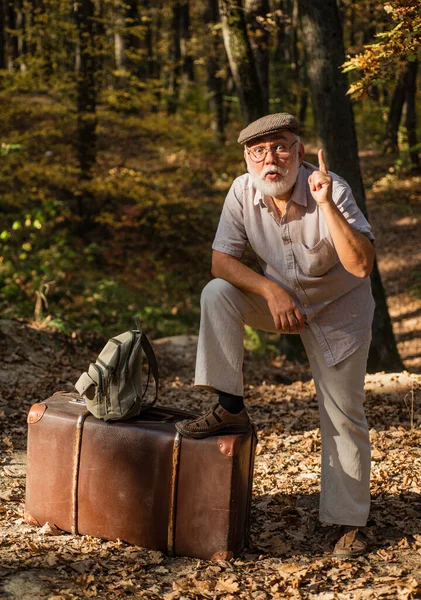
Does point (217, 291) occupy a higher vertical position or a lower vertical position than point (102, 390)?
higher

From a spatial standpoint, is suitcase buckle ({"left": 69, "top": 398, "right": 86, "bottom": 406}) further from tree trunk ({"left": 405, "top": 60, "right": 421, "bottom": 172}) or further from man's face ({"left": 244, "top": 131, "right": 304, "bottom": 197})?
tree trunk ({"left": 405, "top": 60, "right": 421, "bottom": 172})

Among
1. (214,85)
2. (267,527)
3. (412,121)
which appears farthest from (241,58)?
(412,121)

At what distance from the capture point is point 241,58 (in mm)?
9461

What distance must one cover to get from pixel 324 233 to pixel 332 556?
1739 mm

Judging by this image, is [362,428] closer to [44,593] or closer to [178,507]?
[178,507]

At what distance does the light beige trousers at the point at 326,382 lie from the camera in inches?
140

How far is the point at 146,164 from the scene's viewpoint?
717 inches

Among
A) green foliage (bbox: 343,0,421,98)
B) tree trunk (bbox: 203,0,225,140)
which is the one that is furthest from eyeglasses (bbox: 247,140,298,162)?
tree trunk (bbox: 203,0,225,140)

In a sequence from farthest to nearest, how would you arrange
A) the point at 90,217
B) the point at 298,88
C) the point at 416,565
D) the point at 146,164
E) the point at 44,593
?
the point at 298,88
the point at 146,164
the point at 90,217
the point at 416,565
the point at 44,593

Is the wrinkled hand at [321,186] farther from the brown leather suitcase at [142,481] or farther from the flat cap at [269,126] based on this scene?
the brown leather suitcase at [142,481]

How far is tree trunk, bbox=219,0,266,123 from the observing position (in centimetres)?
930

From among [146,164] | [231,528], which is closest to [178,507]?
[231,528]

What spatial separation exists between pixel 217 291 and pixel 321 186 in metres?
0.76

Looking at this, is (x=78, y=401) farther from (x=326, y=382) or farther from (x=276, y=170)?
(x=276, y=170)
